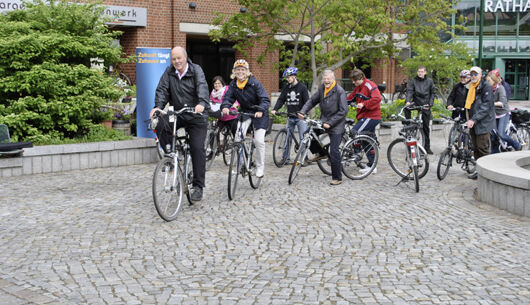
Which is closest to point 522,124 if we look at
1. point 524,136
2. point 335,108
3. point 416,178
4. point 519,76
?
point 524,136

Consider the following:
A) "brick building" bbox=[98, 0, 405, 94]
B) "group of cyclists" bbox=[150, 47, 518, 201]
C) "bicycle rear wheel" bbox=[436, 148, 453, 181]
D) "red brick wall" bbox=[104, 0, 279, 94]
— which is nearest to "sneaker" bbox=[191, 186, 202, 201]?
"group of cyclists" bbox=[150, 47, 518, 201]

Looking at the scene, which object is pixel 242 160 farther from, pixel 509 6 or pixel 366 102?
pixel 509 6

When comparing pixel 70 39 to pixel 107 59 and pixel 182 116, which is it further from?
pixel 182 116

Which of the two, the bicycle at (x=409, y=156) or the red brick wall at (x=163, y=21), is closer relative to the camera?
the bicycle at (x=409, y=156)

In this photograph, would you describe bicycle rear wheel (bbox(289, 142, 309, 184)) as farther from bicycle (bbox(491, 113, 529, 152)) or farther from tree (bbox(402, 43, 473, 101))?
tree (bbox(402, 43, 473, 101))

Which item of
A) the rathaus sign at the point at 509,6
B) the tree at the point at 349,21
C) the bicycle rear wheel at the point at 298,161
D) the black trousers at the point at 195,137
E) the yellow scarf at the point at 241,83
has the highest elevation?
the rathaus sign at the point at 509,6

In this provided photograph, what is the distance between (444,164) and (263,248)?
17.4ft

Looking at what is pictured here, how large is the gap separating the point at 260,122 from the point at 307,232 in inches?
117

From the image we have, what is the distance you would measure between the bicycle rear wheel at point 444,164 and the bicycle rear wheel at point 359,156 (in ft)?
3.24

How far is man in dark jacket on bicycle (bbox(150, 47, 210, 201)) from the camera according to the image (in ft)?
24.7

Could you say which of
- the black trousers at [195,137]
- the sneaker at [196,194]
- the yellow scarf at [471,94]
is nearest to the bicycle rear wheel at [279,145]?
the yellow scarf at [471,94]

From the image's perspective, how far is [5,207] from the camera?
773cm

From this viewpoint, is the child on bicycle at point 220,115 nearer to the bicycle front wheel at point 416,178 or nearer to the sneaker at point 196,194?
the sneaker at point 196,194

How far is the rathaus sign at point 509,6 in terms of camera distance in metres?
49.0
